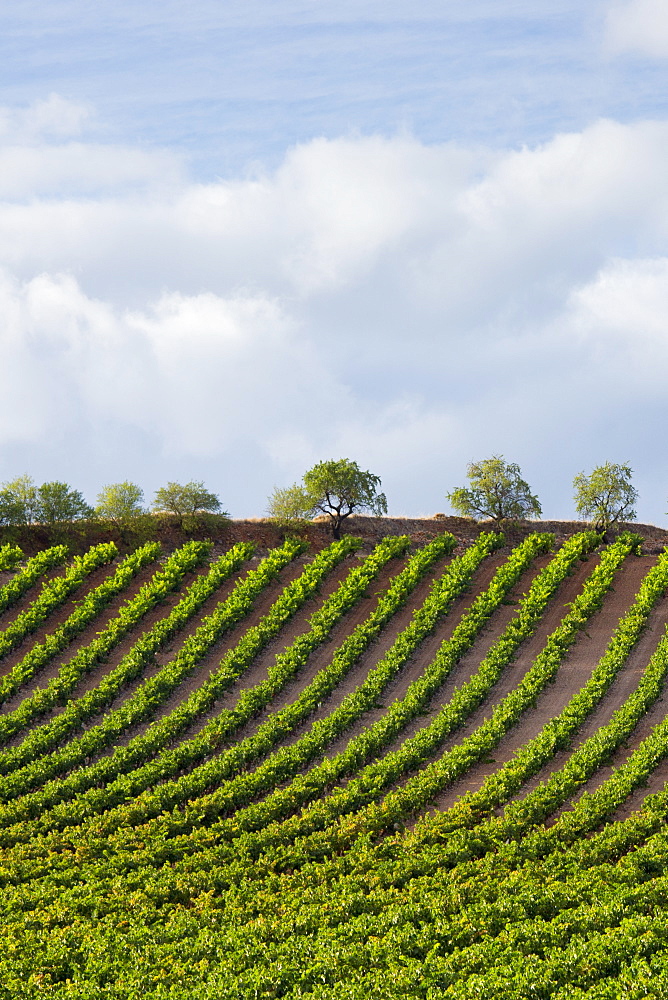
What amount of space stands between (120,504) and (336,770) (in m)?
29.4

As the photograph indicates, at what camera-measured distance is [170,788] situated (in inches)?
1393

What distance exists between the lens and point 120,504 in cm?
6044

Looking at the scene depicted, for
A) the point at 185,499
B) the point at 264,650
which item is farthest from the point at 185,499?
the point at 264,650

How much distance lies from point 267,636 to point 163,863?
15.6 meters

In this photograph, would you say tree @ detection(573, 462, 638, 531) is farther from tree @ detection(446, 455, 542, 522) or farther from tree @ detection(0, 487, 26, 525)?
tree @ detection(0, 487, 26, 525)

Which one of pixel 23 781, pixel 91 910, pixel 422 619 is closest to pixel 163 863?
pixel 91 910

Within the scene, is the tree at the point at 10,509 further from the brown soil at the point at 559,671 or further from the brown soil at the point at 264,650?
the brown soil at the point at 559,671

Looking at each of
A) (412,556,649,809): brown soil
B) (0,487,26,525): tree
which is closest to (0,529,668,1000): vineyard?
(412,556,649,809): brown soil

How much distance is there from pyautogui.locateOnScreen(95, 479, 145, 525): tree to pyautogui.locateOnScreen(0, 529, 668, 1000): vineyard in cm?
457

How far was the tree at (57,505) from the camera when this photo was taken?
199 ft

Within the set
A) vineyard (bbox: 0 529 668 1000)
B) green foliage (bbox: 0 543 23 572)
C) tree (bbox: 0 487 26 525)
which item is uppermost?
tree (bbox: 0 487 26 525)

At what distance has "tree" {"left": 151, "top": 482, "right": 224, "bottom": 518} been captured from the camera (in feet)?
200

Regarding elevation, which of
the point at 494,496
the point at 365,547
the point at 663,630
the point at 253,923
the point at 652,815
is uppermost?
the point at 494,496

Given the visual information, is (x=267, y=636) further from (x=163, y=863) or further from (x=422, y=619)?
(x=163, y=863)
